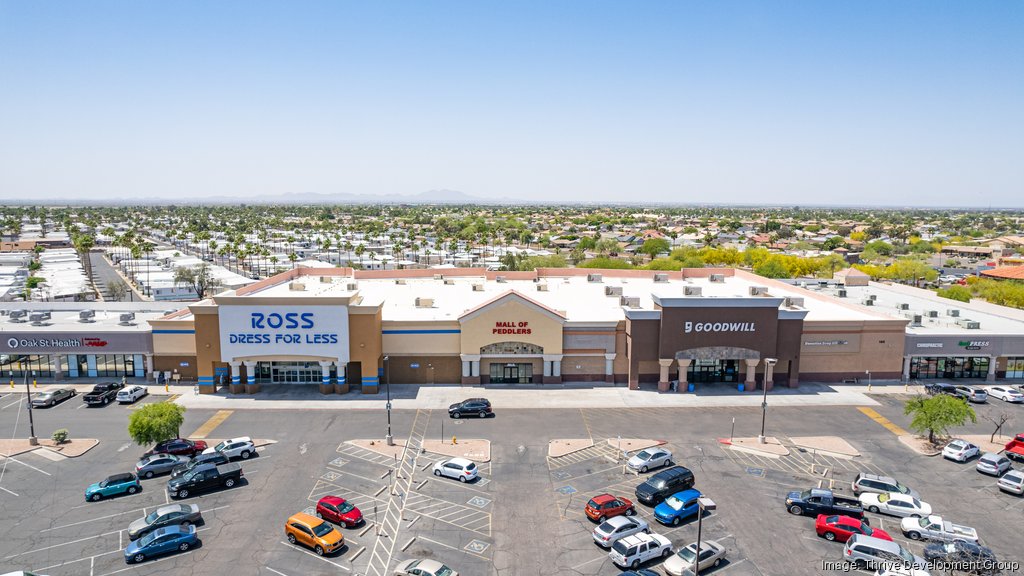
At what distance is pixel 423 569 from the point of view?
2814 centimetres

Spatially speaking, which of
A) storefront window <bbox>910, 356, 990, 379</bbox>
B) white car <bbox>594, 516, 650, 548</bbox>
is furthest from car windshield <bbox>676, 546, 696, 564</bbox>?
storefront window <bbox>910, 356, 990, 379</bbox>

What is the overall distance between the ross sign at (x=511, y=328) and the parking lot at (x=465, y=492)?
883cm

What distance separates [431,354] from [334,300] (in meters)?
10.1

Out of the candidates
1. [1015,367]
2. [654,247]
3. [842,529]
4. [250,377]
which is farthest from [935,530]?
[654,247]

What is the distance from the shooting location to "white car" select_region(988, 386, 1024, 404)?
5500 centimetres

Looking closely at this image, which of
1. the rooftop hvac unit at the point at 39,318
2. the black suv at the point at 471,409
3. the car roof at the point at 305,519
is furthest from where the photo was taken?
the rooftop hvac unit at the point at 39,318

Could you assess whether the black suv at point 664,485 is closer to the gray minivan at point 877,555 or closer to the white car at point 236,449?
the gray minivan at point 877,555

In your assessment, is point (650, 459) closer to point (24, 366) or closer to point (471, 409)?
point (471, 409)

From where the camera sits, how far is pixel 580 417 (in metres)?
49.9

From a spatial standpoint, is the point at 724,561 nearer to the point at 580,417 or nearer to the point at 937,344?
the point at 580,417

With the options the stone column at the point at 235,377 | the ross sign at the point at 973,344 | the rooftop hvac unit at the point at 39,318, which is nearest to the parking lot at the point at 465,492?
the stone column at the point at 235,377

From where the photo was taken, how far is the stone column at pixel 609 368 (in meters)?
58.2

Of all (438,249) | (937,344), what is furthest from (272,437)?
(438,249)

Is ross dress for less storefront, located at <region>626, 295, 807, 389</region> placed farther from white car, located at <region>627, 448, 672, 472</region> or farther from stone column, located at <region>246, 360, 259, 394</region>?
stone column, located at <region>246, 360, 259, 394</region>
